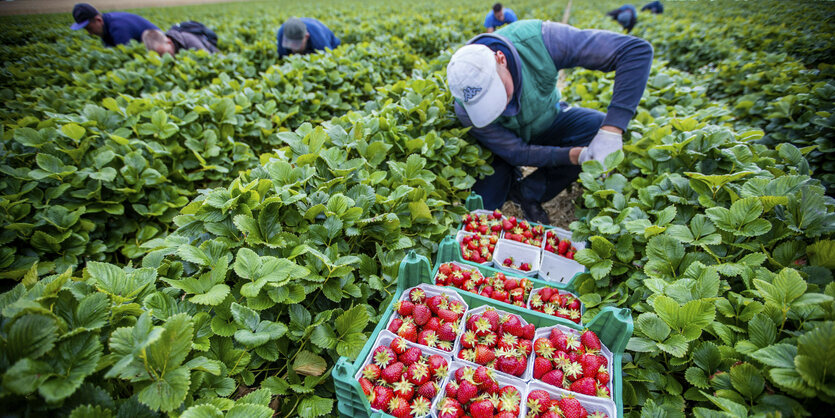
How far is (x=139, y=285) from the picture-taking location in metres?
1.27

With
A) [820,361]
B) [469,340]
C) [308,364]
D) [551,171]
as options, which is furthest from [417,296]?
[551,171]

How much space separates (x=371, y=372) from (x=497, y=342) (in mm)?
500

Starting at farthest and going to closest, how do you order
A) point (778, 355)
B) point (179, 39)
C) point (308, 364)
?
point (179, 39) → point (308, 364) → point (778, 355)

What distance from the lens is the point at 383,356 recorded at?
1.24 meters

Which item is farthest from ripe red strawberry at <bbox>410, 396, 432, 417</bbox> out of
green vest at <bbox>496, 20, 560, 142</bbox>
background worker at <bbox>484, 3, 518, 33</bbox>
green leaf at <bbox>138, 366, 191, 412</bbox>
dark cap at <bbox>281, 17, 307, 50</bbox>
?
background worker at <bbox>484, 3, 518, 33</bbox>

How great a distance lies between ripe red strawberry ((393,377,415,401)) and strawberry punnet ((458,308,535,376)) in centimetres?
23

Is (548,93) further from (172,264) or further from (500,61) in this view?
(172,264)

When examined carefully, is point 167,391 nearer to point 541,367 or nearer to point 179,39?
point 541,367

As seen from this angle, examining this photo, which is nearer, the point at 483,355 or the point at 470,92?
the point at 483,355

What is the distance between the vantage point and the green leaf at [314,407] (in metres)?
1.21

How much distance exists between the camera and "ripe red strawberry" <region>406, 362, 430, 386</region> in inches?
47.3

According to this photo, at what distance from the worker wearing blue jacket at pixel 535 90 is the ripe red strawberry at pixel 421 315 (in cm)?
150

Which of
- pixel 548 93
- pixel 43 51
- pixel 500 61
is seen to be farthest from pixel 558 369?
pixel 43 51

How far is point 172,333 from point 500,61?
7.82 feet
